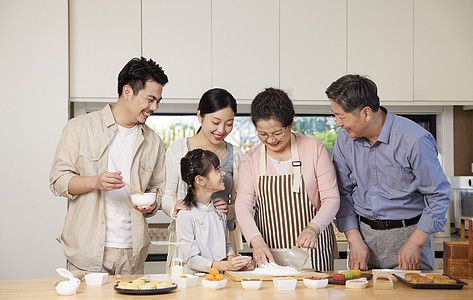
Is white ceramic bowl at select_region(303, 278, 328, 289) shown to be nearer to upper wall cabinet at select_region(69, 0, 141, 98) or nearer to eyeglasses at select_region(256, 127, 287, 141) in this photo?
eyeglasses at select_region(256, 127, 287, 141)

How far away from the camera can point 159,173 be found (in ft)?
9.00

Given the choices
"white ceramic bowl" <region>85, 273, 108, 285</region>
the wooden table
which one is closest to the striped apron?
the wooden table

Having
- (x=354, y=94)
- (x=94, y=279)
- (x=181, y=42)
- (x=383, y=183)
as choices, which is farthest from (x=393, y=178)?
(x=181, y=42)

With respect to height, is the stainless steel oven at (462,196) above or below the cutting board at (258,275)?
above

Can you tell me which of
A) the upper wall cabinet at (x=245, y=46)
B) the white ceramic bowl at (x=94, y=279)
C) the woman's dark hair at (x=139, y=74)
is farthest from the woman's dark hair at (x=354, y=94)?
the upper wall cabinet at (x=245, y=46)

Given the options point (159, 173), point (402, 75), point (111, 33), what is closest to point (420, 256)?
point (159, 173)

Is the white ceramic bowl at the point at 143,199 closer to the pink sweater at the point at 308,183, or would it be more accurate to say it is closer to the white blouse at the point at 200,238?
the white blouse at the point at 200,238

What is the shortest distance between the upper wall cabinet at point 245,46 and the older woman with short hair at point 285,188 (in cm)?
131

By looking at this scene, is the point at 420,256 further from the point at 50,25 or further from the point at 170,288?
the point at 50,25

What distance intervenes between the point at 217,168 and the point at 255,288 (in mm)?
663

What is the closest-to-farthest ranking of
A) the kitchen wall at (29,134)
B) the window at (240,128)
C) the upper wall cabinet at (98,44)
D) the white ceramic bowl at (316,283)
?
the white ceramic bowl at (316,283)
the kitchen wall at (29,134)
the upper wall cabinet at (98,44)
the window at (240,128)

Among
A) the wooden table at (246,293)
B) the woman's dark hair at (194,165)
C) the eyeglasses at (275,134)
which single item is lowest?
the wooden table at (246,293)

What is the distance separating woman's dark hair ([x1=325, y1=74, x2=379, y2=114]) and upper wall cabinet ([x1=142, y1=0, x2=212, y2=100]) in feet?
4.98

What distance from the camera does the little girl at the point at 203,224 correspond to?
7.56ft
